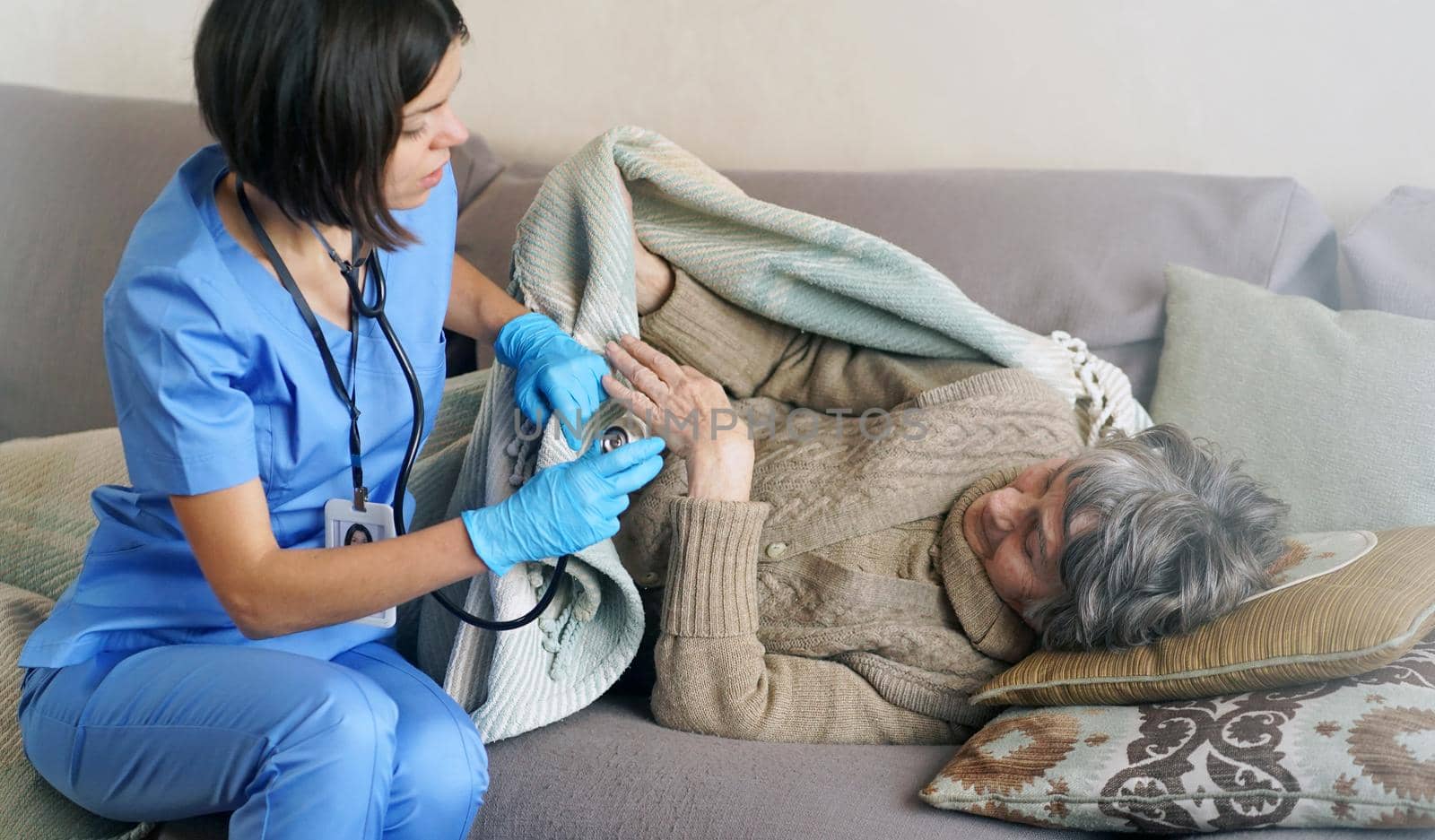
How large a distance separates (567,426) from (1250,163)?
1.26 meters

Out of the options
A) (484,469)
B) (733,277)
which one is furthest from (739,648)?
(733,277)

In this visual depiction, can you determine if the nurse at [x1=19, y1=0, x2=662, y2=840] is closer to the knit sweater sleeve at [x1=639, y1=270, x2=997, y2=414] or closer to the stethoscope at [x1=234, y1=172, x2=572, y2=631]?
the stethoscope at [x1=234, y1=172, x2=572, y2=631]

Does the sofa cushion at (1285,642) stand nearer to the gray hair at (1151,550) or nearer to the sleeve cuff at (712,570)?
the gray hair at (1151,550)

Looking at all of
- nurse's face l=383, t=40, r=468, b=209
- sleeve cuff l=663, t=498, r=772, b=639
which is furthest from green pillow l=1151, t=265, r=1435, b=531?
nurse's face l=383, t=40, r=468, b=209

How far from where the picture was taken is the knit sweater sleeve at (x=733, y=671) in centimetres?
141

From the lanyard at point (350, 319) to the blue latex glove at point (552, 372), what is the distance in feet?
0.80

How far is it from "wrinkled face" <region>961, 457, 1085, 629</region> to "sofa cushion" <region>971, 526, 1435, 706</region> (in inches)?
3.6

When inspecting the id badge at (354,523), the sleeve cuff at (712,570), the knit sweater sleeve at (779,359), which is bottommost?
the sleeve cuff at (712,570)

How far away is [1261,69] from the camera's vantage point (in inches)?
73.9

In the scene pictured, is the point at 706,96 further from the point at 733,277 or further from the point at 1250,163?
the point at 1250,163

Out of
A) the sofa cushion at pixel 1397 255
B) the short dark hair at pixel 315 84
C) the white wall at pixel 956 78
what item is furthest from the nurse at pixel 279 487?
the sofa cushion at pixel 1397 255

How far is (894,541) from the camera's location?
5.09ft

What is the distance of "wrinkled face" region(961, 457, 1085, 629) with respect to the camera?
1418mm

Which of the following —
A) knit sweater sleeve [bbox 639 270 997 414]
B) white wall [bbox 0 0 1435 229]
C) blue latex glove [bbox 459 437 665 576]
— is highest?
white wall [bbox 0 0 1435 229]
